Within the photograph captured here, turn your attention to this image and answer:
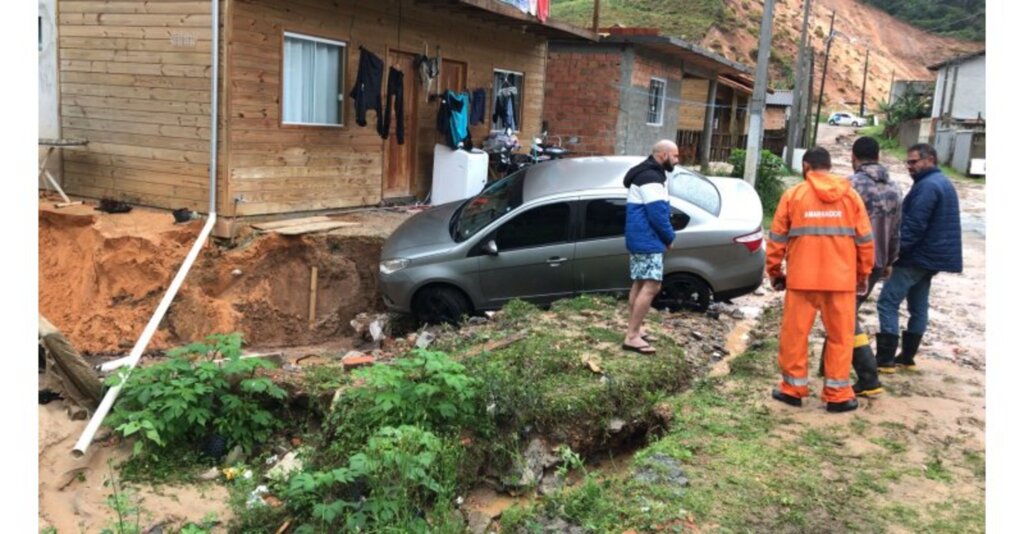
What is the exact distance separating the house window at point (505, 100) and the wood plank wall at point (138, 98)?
6148 millimetres

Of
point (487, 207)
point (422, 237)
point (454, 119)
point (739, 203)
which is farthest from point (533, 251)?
point (454, 119)

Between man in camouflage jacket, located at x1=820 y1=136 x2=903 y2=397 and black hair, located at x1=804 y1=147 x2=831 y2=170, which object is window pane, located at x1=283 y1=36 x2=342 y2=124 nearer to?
black hair, located at x1=804 y1=147 x2=831 y2=170

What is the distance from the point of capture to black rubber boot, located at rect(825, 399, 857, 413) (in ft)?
18.1

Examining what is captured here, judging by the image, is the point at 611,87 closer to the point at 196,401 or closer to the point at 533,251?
the point at 533,251

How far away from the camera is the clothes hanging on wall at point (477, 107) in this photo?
13.5m

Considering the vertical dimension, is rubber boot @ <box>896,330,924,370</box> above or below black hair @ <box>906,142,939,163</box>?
below

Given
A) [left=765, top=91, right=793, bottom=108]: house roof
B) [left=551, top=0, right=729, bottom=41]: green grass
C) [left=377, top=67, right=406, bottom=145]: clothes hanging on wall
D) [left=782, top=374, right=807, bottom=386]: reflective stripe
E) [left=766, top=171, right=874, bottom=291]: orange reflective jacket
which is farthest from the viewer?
[left=765, top=91, right=793, bottom=108]: house roof

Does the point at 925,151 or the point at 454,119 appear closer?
the point at 925,151

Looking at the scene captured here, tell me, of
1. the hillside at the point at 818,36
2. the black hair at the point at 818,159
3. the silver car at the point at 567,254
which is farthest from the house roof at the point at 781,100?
the black hair at the point at 818,159

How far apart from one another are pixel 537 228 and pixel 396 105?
4.65 m

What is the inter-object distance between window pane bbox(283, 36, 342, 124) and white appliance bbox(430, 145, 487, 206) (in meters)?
2.17

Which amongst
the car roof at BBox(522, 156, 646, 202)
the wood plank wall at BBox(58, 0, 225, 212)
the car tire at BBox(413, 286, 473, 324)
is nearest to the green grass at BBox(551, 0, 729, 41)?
the wood plank wall at BBox(58, 0, 225, 212)

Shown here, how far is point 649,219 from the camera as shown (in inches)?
249

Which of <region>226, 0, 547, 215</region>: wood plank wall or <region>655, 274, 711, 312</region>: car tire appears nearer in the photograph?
<region>655, 274, 711, 312</region>: car tire
